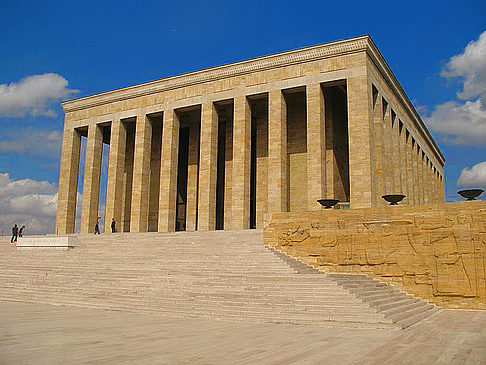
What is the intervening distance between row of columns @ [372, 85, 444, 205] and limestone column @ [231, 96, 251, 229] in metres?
6.42

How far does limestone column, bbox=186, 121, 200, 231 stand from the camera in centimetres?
2624

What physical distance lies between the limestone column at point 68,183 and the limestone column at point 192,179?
790 centimetres

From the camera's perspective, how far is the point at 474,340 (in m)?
6.97

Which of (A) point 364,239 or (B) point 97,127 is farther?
(B) point 97,127

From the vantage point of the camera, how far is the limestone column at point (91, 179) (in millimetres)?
27114

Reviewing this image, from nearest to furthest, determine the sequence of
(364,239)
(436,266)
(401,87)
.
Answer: (436,266) → (364,239) → (401,87)

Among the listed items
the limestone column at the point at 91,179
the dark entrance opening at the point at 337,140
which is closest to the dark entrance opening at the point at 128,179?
the limestone column at the point at 91,179

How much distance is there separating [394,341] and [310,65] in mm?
17363

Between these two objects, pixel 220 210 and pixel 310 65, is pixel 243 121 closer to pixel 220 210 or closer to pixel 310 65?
pixel 310 65

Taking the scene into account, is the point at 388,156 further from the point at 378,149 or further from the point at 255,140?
the point at 255,140

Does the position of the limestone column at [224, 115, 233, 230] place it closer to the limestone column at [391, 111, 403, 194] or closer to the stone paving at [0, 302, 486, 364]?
the limestone column at [391, 111, 403, 194]

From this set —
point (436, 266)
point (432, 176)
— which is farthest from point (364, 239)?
point (432, 176)

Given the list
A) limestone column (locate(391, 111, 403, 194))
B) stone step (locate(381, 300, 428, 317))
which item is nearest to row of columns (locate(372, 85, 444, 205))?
limestone column (locate(391, 111, 403, 194))

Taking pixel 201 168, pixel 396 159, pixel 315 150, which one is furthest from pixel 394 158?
pixel 201 168
